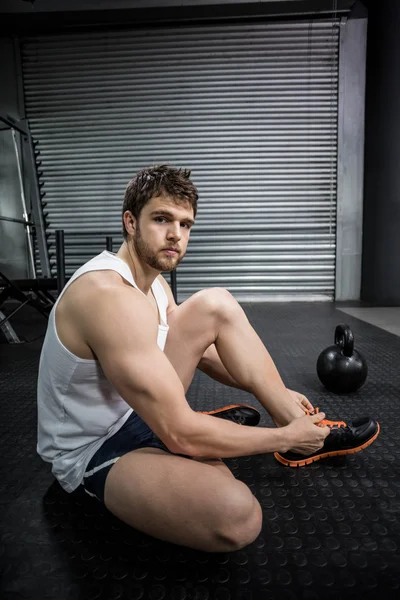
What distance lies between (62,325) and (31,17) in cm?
583

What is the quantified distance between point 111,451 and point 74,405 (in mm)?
156

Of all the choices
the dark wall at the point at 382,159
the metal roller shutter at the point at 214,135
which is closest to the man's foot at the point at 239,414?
the dark wall at the point at 382,159

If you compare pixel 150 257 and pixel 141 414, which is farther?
pixel 150 257

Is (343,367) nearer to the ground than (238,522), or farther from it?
nearer to the ground

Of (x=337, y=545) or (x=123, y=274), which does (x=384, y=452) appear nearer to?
(x=337, y=545)

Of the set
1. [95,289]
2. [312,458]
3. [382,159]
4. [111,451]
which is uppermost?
[382,159]

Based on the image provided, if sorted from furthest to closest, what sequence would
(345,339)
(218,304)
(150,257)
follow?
(345,339), (218,304), (150,257)

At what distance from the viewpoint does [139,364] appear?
0.94 meters

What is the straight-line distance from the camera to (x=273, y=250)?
581 centimetres

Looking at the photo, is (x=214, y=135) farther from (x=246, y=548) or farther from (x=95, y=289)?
(x=246, y=548)

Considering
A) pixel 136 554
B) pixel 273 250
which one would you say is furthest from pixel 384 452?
pixel 273 250

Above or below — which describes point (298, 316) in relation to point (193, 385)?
below

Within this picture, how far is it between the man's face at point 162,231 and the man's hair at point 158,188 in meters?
0.02

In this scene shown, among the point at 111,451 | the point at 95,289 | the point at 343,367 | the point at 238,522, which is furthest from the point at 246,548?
the point at 343,367
